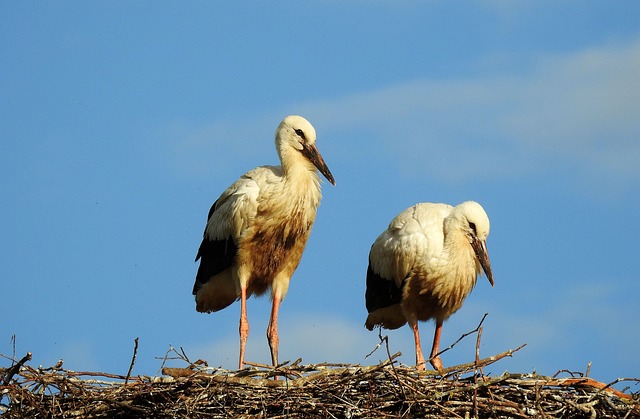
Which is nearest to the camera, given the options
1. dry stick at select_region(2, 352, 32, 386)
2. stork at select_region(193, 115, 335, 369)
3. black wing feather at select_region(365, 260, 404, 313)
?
dry stick at select_region(2, 352, 32, 386)

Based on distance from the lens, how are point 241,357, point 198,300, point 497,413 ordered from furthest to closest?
point 198,300
point 241,357
point 497,413

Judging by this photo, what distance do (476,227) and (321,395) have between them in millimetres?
2503

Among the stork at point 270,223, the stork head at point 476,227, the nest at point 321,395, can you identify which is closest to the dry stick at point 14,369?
the nest at point 321,395

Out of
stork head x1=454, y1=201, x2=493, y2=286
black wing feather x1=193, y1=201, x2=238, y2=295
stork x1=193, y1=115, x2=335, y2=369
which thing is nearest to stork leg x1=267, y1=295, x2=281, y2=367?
stork x1=193, y1=115, x2=335, y2=369

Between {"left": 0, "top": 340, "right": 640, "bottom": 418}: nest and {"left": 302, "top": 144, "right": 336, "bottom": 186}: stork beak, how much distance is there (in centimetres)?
216

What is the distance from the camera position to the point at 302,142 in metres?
9.53

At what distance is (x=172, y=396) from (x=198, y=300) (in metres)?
2.68

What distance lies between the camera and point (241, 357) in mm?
9297

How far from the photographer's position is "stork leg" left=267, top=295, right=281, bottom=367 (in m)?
9.48

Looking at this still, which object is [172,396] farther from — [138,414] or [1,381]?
[1,381]

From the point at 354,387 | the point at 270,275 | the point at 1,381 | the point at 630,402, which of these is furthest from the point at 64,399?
the point at 630,402

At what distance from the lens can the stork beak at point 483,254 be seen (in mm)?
9398

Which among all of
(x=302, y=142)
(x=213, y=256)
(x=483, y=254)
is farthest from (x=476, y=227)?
(x=213, y=256)

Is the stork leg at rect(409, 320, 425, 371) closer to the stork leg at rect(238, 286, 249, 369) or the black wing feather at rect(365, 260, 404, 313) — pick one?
the black wing feather at rect(365, 260, 404, 313)
